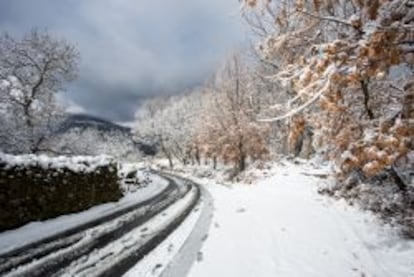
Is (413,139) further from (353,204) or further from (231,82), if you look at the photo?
(231,82)

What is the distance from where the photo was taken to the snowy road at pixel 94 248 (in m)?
7.18

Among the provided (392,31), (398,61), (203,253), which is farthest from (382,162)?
(203,253)

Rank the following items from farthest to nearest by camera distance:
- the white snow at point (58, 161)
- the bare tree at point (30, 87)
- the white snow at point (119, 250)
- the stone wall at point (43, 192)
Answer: the bare tree at point (30, 87) < the white snow at point (58, 161) < the stone wall at point (43, 192) < the white snow at point (119, 250)

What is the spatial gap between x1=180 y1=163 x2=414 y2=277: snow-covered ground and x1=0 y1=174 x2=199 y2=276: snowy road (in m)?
1.41

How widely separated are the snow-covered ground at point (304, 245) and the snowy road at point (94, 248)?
55.5 inches

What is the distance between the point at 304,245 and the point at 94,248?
4.49m

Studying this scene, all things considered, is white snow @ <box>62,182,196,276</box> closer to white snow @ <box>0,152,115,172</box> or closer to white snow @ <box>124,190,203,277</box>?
white snow @ <box>124,190,203,277</box>

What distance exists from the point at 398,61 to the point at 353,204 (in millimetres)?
9325

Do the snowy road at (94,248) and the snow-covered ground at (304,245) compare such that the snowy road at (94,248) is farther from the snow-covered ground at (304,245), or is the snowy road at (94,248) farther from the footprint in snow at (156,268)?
the snow-covered ground at (304,245)

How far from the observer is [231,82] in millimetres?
35031

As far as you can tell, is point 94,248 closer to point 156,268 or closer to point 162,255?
point 162,255

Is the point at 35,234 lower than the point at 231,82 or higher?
lower

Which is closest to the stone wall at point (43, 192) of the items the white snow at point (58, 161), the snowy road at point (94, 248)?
the white snow at point (58, 161)

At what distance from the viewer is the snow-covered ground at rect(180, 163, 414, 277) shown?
6934 millimetres
